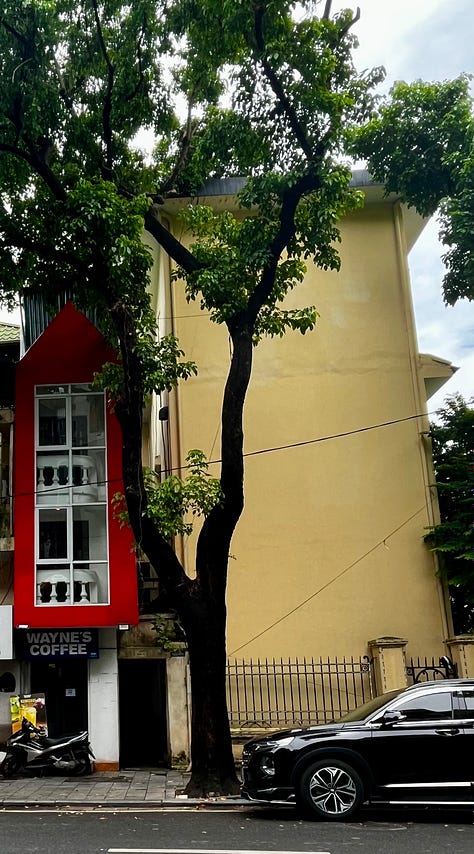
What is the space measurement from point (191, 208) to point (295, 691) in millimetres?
8651

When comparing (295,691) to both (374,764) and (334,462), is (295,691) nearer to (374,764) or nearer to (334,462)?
(334,462)

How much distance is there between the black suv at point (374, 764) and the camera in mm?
8594

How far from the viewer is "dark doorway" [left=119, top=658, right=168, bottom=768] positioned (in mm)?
15438

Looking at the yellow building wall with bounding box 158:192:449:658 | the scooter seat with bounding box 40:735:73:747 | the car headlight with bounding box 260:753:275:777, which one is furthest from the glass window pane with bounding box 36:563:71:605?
the car headlight with bounding box 260:753:275:777

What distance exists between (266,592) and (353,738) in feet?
21.5

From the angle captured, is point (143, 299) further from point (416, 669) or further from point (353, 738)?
point (416, 669)

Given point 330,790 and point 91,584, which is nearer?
point 330,790

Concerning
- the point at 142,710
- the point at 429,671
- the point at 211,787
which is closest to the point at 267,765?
the point at 211,787

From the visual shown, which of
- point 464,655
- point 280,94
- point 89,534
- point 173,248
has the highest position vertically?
point 280,94

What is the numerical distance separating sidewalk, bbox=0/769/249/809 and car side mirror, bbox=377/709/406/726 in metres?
2.17

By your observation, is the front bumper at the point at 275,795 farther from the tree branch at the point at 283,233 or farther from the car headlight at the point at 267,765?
the tree branch at the point at 283,233

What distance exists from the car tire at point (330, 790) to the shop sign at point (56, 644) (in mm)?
6215

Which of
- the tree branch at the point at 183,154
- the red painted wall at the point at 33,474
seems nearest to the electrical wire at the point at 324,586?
the red painted wall at the point at 33,474

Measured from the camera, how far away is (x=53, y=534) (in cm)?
1452
